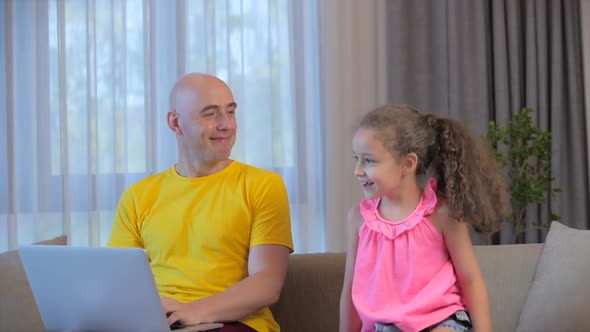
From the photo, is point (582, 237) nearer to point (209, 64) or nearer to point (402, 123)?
point (402, 123)

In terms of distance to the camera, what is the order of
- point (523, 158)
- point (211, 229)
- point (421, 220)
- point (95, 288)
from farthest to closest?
point (523, 158) < point (211, 229) < point (421, 220) < point (95, 288)

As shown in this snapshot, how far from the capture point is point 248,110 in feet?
13.5

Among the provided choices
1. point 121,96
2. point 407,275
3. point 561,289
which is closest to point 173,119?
point 407,275

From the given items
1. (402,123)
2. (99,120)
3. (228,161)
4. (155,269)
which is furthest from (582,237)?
(99,120)

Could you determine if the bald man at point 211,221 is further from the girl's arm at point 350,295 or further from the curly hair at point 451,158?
the curly hair at point 451,158

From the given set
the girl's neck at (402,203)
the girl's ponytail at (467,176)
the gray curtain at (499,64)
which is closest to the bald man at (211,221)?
the girl's neck at (402,203)

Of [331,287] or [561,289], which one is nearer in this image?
[561,289]

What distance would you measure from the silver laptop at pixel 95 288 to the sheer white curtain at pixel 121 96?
2120 millimetres

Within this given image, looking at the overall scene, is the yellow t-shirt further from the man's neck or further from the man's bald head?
the man's bald head

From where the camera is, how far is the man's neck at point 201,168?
247cm

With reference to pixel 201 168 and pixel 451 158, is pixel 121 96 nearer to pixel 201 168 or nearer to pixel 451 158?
pixel 201 168

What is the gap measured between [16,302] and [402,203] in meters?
1.13

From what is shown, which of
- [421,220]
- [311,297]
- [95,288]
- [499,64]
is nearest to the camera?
[95,288]

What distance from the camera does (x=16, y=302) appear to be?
2.36 m
